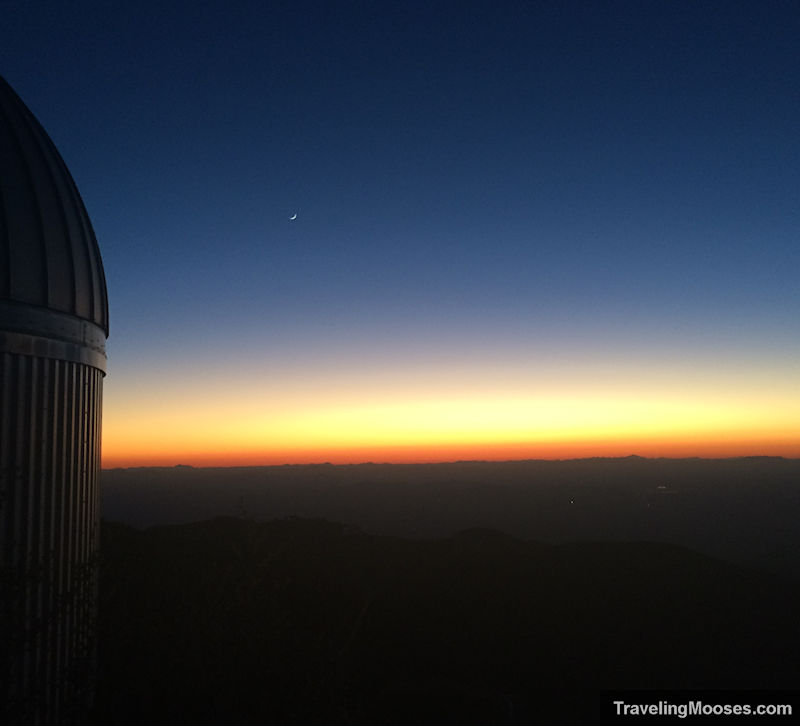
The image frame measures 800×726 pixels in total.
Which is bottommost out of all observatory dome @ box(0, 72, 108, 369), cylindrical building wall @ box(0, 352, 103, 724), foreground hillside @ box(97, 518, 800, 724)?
foreground hillside @ box(97, 518, 800, 724)

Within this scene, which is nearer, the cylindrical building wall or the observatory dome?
the cylindrical building wall

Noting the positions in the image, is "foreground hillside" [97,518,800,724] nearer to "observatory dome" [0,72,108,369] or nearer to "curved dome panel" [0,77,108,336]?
"observatory dome" [0,72,108,369]

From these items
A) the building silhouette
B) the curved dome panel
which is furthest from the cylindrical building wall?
the curved dome panel

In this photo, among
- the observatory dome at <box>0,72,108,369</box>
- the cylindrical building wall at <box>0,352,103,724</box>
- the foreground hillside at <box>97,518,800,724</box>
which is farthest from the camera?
the foreground hillside at <box>97,518,800,724</box>

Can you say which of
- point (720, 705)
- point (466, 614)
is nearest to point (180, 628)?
point (720, 705)

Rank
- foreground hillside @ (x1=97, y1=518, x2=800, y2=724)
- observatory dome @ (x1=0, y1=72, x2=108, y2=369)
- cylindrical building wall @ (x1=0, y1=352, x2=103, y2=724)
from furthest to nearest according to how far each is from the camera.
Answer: foreground hillside @ (x1=97, y1=518, x2=800, y2=724)
observatory dome @ (x1=0, y1=72, x2=108, y2=369)
cylindrical building wall @ (x1=0, y1=352, x2=103, y2=724)

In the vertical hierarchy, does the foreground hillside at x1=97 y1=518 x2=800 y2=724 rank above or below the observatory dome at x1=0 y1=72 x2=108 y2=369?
below

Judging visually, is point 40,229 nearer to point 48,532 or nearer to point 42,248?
point 42,248
